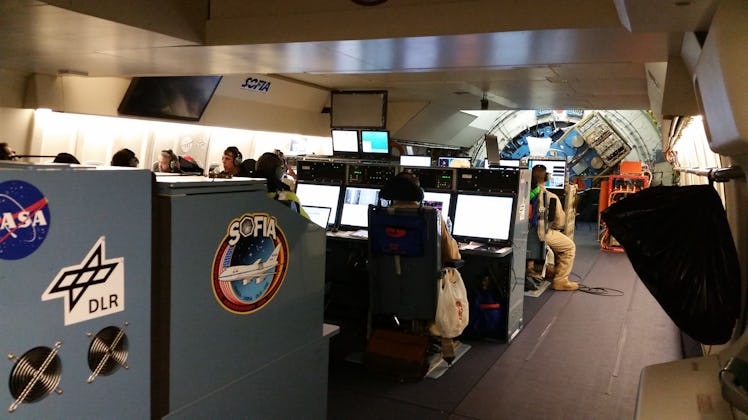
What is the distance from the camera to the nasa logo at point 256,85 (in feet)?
30.1

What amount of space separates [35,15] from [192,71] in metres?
2.31

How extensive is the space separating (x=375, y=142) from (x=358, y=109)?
2.37 ft

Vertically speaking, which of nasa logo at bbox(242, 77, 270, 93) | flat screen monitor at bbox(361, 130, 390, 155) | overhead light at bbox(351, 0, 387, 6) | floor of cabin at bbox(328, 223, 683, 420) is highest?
nasa logo at bbox(242, 77, 270, 93)

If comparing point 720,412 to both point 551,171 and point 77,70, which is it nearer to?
point 77,70

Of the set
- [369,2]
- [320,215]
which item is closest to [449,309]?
[320,215]

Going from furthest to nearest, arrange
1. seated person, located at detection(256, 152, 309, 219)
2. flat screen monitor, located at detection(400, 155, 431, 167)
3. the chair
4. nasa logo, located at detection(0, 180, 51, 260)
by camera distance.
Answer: flat screen monitor, located at detection(400, 155, 431, 167) < seated person, located at detection(256, 152, 309, 219) < the chair < nasa logo, located at detection(0, 180, 51, 260)

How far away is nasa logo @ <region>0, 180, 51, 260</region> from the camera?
144 cm

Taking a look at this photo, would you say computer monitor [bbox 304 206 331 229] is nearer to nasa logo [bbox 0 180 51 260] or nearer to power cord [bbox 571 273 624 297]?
power cord [bbox 571 273 624 297]

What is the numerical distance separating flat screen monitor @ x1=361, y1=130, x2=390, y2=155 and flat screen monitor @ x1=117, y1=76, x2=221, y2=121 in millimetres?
3407

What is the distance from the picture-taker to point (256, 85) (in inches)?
371

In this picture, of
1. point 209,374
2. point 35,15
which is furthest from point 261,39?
point 209,374

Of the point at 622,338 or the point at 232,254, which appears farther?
the point at 622,338

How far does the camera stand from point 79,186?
1.63m

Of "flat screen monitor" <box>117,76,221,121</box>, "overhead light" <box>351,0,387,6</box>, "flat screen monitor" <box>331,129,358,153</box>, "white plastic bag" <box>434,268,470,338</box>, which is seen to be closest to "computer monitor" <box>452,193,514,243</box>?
"white plastic bag" <box>434,268,470,338</box>
